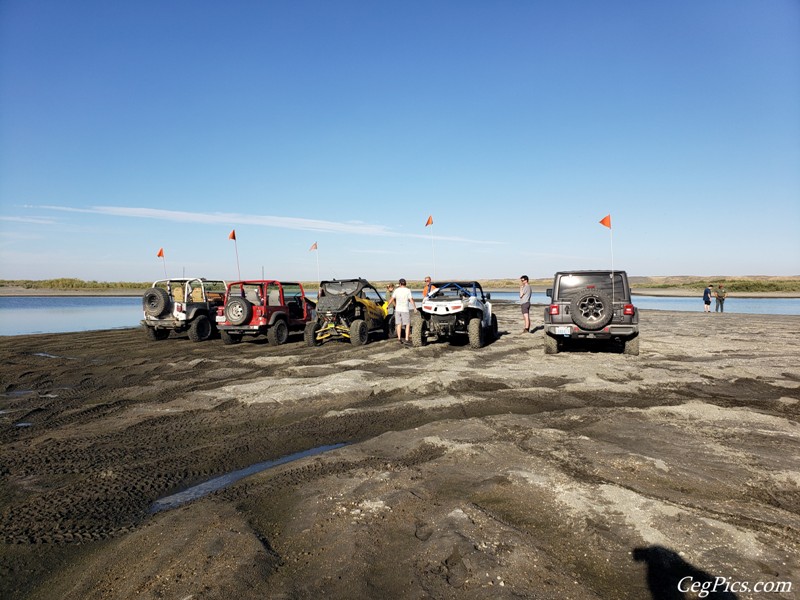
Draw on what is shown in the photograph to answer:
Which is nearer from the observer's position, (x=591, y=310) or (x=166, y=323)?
(x=591, y=310)

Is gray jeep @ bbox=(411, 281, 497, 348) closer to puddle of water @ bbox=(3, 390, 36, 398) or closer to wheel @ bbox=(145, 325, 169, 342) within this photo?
puddle of water @ bbox=(3, 390, 36, 398)

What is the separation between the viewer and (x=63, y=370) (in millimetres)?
9781

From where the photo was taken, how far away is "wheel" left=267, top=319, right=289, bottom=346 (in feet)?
44.2

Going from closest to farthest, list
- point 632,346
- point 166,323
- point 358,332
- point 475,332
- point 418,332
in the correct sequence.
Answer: point 632,346 < point 475,332 < point 418,332 < point 358,332 < point 166,323

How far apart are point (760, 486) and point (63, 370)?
11356mm

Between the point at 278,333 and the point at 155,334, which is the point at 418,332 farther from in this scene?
the point at 155,334

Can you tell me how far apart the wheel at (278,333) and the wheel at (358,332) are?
2093mm

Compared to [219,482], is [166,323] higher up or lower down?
higher up

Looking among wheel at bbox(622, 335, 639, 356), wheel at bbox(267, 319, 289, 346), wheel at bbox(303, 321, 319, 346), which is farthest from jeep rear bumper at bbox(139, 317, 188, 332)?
wheel at bbox(622, 335, 639, 356)

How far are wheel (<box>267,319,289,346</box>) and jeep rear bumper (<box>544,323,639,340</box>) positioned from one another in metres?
7.45

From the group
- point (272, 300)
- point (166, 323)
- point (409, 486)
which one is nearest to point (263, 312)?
point (272, 300)

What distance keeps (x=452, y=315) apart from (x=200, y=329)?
7.90m

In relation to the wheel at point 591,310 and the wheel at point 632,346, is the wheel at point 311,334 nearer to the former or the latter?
the wheel at point 591,310

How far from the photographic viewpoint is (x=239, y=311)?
13.2 meters
